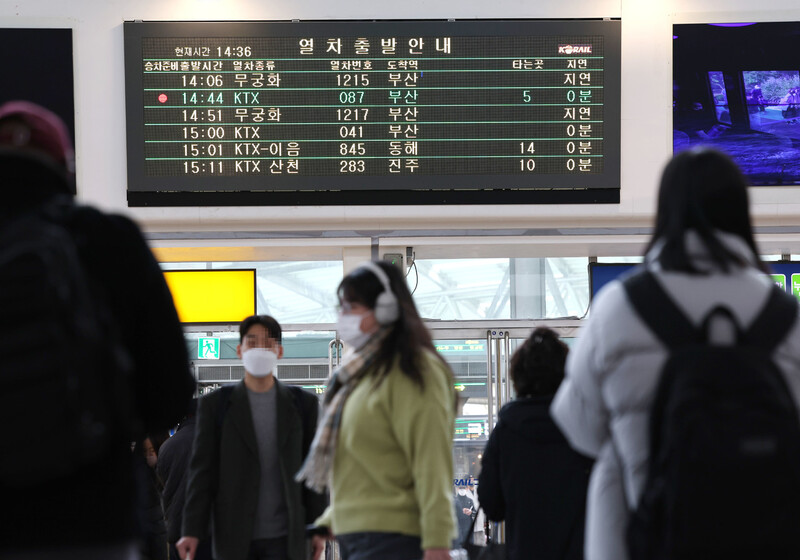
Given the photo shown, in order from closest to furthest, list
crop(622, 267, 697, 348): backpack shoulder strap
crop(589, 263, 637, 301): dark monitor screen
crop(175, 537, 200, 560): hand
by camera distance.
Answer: crop(622, 267, 697, 348): backpack shoulder strap → crop(175, 537, 200, 560): hand → crop(589, 263, 637, 301): dark monitor screen

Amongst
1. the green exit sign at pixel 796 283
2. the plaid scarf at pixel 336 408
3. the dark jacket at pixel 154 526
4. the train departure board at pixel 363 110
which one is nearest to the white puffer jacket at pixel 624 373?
the plaid scarf at pixel 336 408

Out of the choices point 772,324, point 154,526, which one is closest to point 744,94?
point 154,526

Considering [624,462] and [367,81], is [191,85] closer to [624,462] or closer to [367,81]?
[367,81]

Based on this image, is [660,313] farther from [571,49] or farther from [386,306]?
[571,49]

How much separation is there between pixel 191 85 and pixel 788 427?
5710 millimetres

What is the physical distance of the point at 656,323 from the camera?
2.21 meters

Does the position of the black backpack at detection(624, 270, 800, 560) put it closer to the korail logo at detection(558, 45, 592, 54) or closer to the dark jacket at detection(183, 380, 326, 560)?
the dark jacket at detection(183, 380, 326, 560)

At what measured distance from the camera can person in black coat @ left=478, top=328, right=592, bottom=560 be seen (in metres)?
4.09

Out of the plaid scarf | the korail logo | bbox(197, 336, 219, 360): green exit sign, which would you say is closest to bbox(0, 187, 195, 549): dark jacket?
the plaid scarf

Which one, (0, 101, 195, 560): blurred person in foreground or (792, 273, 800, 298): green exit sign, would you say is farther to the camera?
(792, 273, 800, 298): green exit sign

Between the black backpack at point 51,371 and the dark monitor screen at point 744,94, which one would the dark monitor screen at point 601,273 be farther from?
the black backpack at point 51,371

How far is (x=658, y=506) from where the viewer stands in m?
2.10

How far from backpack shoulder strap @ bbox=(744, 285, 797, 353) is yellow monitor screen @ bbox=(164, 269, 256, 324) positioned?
5.95 meters

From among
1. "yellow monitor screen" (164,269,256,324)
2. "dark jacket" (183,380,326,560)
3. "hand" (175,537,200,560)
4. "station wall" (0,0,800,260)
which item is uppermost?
"station wall" (0,0,800,260)
